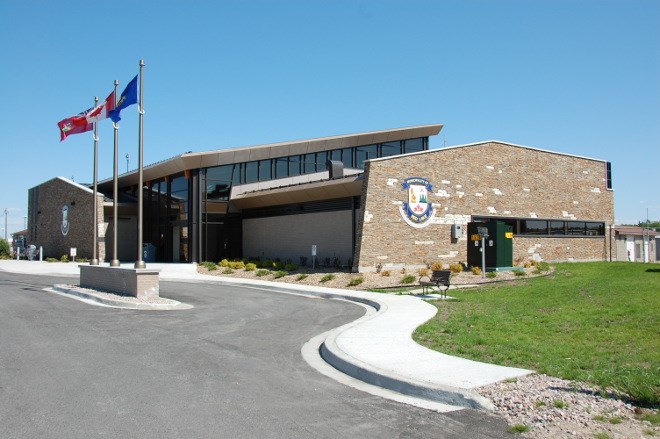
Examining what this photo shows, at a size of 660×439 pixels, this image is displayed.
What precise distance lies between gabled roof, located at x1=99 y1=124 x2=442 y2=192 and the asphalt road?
76.2 feet

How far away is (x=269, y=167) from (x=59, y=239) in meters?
22.4

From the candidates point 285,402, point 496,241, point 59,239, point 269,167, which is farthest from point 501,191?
point 59,239

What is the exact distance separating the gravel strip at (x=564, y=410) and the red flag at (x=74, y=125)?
22.4 metres

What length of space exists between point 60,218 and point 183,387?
47021 millimetres

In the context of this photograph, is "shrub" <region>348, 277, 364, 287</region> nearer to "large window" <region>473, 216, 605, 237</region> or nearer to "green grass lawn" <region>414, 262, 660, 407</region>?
"green grass lawn" <region>414, 262, 660, 407</region>

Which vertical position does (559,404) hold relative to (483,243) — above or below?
below

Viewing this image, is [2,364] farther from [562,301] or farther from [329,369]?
[562,301]

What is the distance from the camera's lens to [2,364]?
8773 mm

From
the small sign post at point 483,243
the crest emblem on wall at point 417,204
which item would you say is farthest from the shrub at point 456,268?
the crest emblem on wall at point 417,204

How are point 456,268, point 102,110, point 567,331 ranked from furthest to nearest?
point 456,268 → point 102,110 → point 567,331

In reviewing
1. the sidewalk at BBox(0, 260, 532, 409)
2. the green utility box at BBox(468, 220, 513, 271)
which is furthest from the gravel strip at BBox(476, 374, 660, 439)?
the green utility box at BBox(468, 220, 513, 271)

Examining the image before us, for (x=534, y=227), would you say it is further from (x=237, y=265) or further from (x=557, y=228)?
(x=237, y=265)

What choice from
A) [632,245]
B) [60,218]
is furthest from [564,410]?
[60,218]

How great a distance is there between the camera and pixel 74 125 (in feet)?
82.4
